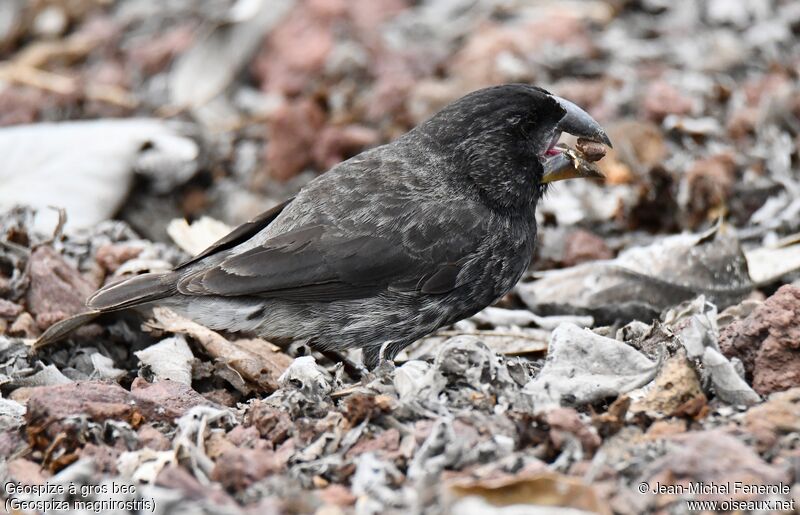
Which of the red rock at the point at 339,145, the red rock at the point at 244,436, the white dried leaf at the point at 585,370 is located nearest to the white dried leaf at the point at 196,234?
the red rock at the point at 339,145

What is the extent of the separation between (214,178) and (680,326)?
3.97 meters

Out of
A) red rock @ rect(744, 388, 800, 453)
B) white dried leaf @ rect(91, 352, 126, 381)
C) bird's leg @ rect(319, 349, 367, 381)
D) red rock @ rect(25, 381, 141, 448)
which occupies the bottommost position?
bird's leg @ rect(319, 349, 367, 381)

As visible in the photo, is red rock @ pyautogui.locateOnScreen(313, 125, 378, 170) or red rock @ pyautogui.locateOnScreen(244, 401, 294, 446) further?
red rock @ pyautogui.locateOnScreen(313, 125, 378, 170)

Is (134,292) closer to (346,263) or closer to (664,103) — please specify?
(346,263)

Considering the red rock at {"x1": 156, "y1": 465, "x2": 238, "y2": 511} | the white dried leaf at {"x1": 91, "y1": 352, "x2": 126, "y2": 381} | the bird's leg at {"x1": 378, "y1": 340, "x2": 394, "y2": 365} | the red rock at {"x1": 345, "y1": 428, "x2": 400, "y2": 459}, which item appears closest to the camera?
the red rock at {"x1": 156, "y1": 465, "x2": 238, "y2": 511}

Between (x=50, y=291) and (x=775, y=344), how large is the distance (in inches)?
130

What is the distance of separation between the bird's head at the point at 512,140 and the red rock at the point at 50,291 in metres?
1.89

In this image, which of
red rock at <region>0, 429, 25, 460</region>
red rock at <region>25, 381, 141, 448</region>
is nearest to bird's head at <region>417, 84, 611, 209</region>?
red rock at <region>25, 381, 141, 448</region>

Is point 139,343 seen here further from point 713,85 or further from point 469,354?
point 713,85

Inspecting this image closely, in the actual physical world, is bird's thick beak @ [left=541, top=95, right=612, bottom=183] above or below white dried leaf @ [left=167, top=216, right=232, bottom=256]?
above

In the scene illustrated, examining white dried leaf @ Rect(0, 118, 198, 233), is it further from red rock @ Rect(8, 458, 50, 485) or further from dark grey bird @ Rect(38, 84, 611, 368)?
red rock @ Rect(8, 458, 50, 485)

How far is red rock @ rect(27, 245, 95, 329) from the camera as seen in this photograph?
5.07 m

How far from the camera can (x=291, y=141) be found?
23.8 feet

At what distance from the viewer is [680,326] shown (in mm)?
4398
